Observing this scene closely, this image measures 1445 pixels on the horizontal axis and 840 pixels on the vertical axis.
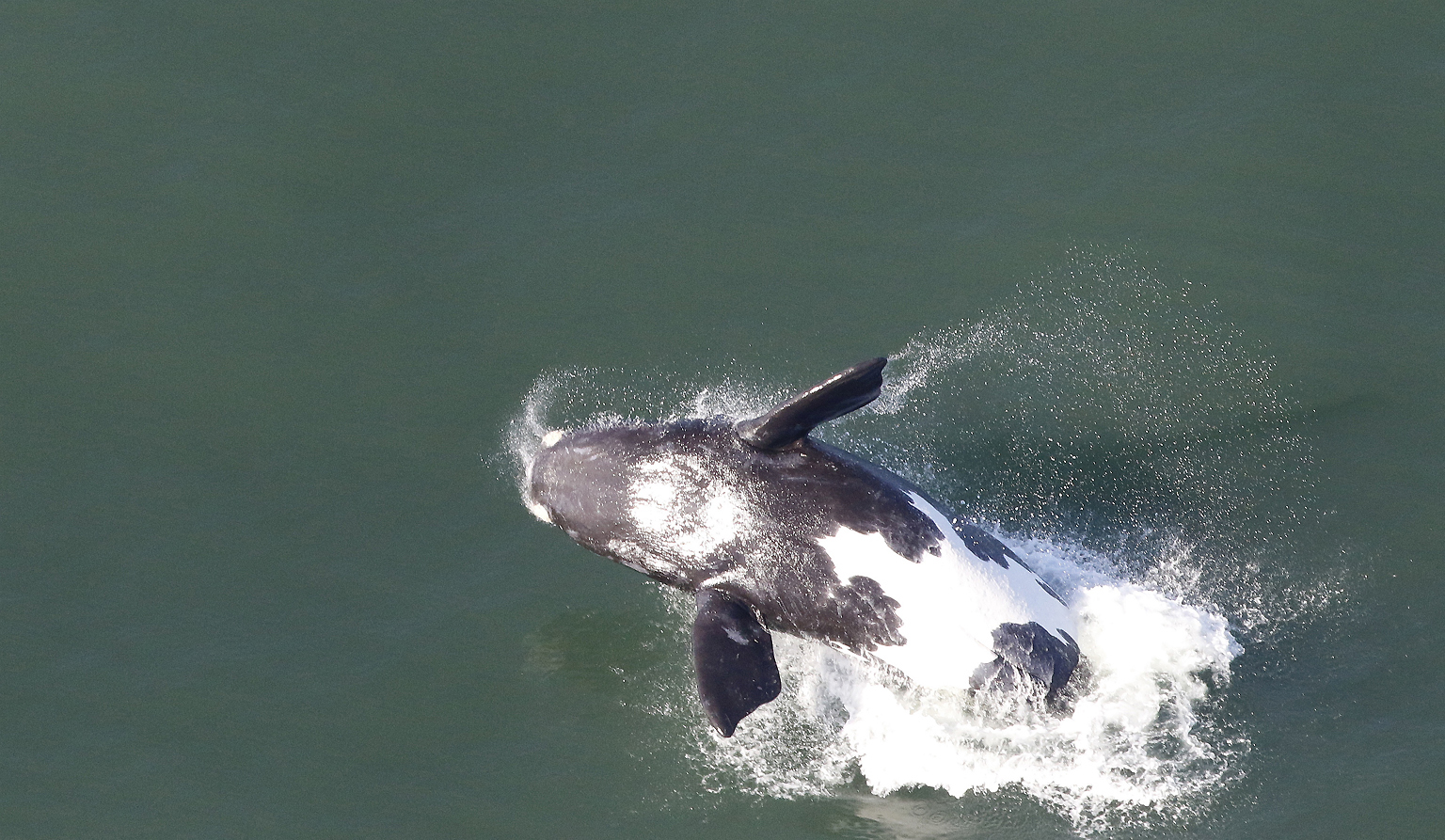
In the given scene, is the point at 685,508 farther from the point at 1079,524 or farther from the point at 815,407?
the point at 1079,524

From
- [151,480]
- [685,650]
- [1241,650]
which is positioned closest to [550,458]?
[685,650]

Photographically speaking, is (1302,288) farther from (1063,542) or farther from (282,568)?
(282,568)

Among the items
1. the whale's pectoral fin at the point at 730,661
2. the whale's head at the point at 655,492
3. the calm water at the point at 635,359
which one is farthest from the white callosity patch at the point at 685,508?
the calm water at the point at 635,359

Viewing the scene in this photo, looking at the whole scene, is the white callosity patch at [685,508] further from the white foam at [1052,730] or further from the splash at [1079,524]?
the white foam at [1052,730]

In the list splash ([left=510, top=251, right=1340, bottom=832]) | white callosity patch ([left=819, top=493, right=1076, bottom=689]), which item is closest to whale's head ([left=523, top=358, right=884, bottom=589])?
splash ([left=510, top=251, right=1340, bottom=832])

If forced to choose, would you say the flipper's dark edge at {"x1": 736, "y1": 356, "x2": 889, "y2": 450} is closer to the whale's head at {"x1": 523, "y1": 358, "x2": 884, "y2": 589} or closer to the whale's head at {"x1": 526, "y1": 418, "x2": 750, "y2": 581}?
the whale's head at {"x1": 523, "y1": 358, "x2": 884, "y2": 589}

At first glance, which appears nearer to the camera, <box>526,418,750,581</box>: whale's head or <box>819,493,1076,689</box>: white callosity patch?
<box>819,493,1076,689</box>: white callosity patch
